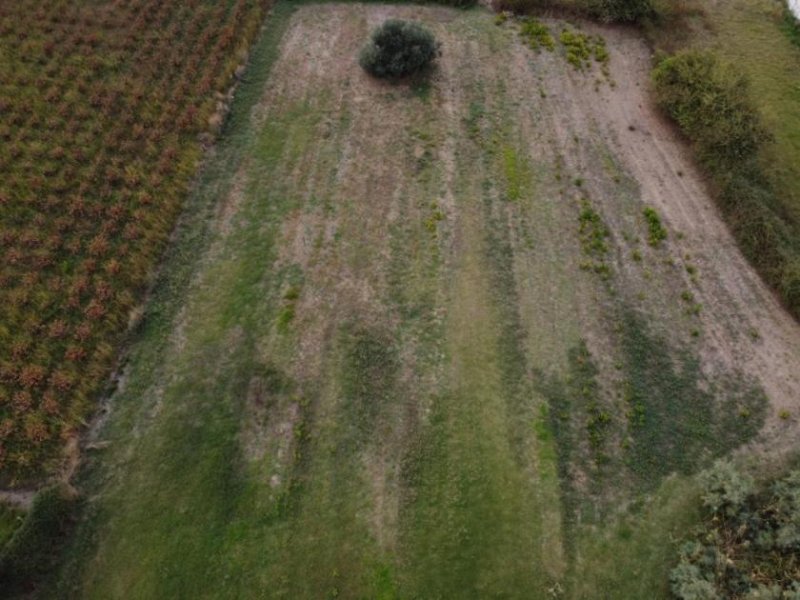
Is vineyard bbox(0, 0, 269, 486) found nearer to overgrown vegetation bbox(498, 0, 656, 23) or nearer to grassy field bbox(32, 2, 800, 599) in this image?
grassy field bbox(32, 2, 800, 599)

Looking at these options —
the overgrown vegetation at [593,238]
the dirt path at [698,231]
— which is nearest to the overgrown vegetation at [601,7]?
the dirt path at [698,231]

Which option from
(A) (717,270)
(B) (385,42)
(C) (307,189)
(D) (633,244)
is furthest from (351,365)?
(B) (385,42)

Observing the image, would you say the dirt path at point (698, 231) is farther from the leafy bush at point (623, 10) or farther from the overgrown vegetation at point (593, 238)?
the overgrown vegetation at point (593, 238)

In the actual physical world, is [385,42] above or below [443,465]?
above

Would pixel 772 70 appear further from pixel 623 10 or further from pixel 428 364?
pixel 428 364

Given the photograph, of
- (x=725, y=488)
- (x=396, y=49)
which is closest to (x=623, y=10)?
(x=396, y=49)

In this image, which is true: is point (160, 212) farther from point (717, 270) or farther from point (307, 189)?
point (717, 270)
